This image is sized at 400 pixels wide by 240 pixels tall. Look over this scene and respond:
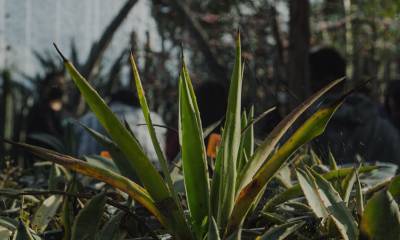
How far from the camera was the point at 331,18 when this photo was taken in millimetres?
15188

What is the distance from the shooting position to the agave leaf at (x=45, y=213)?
1.63 metres

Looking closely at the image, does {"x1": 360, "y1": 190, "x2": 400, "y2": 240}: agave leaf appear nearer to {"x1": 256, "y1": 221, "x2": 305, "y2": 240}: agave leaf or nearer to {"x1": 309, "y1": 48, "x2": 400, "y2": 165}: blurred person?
{"x1": 256, "y1": 221, "x2": 305, "y2": 240}: agave leaf

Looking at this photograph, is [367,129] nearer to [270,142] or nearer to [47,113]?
[270,142]


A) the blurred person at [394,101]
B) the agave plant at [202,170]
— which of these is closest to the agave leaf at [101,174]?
the agave plant at [202,170]

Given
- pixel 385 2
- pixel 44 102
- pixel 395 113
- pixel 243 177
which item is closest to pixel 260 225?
pixel 243 177

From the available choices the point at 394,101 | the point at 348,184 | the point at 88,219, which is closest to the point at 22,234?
the point at 88,219

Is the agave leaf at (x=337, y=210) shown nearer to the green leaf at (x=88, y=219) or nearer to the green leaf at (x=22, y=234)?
the green leaf at (x=88, y=219)

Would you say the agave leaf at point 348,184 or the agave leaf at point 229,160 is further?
the agave leaf at point 348,184

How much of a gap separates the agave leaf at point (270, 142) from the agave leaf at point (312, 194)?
9 cm

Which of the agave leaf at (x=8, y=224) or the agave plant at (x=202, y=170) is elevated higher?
the agave plant at (x=202, y=170)

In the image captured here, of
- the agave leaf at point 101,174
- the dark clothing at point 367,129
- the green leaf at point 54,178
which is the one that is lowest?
the dark clothing at point 367,129

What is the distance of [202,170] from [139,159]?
5.9 inches

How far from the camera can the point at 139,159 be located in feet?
4.56

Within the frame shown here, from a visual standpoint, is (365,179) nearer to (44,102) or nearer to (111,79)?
(44,102)
